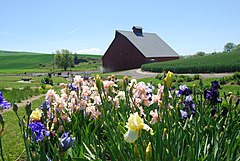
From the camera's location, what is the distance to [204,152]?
265cm

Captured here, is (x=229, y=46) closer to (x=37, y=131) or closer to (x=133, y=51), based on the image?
(x=133, y=51)

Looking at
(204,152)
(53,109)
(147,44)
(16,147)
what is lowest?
(16,147)

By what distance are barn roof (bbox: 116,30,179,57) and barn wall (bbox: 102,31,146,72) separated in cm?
79

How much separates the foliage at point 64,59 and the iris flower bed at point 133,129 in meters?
66.1

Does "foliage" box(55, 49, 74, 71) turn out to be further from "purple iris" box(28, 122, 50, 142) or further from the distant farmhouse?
"purple iris" box(28, 122, 50, 142)

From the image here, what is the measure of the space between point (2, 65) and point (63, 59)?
3813cm

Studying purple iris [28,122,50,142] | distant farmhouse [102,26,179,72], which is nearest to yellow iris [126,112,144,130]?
purple iris [28,122,50,142]

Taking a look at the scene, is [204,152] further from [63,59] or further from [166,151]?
[63,59]

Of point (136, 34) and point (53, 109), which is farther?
point (136, 34)

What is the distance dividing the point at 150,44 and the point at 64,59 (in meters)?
28.6

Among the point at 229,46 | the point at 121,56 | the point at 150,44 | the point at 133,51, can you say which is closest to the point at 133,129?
the point at 133,51

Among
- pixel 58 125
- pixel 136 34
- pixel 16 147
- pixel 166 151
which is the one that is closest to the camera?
pixel 166 151

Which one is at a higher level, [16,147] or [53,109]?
[53,109]

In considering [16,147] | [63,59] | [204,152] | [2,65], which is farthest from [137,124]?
[2,65]
